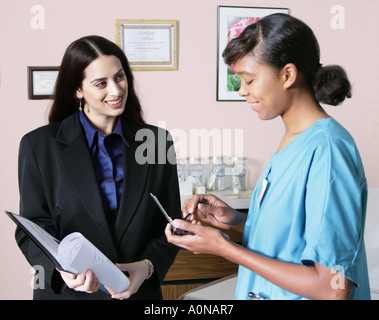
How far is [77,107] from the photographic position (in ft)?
4.94

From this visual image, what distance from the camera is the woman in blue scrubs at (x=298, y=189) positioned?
908mm

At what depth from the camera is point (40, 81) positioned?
298 cm

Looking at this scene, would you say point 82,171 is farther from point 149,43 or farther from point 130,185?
point 149,43

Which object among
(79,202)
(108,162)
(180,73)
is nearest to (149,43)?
(180,73)

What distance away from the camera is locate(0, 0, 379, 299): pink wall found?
296cm

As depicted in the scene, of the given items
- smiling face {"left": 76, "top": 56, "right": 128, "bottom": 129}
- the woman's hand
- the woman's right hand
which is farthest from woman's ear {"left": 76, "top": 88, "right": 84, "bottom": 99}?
the woman's hand

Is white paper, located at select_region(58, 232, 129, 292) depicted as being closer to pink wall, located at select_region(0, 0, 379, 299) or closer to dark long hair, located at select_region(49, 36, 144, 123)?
dark long hair, located at select_region(49, 36, 144, 123)

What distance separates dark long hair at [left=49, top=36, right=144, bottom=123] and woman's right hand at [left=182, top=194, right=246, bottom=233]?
458 mm

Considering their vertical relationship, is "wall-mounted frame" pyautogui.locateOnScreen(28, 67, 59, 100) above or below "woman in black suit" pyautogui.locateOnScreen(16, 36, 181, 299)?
above

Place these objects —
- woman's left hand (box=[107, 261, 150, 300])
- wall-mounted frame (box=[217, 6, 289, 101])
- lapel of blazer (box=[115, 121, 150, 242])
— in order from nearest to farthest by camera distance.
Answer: woman's left hand (box=[107, 261, 150, 300]) → lapel of blazer (box=[115, 121, 150, 242]) → wall-mounted frame (box=[217, 6, 289, 101])

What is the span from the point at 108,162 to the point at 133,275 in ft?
1.27
